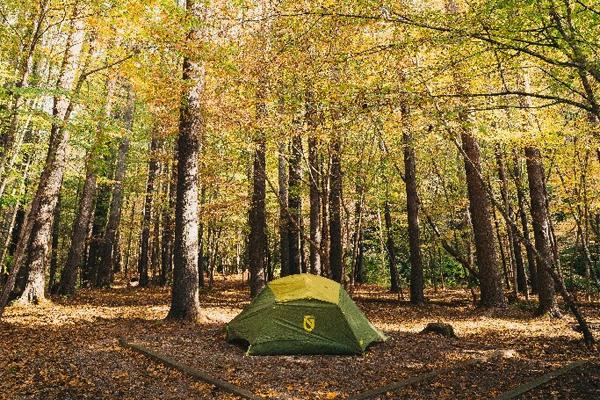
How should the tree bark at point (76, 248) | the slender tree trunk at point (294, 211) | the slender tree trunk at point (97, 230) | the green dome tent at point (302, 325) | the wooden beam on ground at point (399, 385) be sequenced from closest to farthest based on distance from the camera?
1. the wooden beam on ground at point (399, 385)
2. the green dome tent at point (302, 325)
3. the tree bark at point (76, 248)
4. the slender tree trunk at point (294, 211)
5. the slender tree trunk at point (97, 230)

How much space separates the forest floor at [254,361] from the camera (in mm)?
6695

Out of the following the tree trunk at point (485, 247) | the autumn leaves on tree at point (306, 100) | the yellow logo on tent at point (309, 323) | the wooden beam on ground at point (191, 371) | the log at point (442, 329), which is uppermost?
the autumn leaves on tree at point (306, 100)

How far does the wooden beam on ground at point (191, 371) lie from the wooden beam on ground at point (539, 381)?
369 centimetres

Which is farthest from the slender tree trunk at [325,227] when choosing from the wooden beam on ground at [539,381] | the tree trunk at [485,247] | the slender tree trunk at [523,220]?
the wooden beam on ground at [539,381]

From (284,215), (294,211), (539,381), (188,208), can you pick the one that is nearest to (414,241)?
(294,211)

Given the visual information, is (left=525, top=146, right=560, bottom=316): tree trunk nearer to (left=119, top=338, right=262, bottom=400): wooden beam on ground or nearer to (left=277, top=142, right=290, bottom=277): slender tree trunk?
(left=277, top=142, right=290, bottom=277): slender tree trunk

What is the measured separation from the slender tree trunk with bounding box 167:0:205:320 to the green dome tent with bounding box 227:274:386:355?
101 inches

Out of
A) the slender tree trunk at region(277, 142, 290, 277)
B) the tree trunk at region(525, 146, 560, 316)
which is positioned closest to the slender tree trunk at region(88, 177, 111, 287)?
the slender tree trunk at region(277, 142, 290, 277)

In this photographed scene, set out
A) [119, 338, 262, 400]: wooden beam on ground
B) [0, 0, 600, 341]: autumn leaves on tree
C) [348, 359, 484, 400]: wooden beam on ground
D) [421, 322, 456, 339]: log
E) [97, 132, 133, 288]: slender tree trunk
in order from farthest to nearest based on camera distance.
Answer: [97, 132, 133, 288]: slender tree trunk → [421, 322, 456, 339]: log → [0, 0, 600, 341]: autumn leaves on tree → [119, 338, 262, 400]: wooden beam on ground → [348, 359, 484, 400]: wooden beam on ground

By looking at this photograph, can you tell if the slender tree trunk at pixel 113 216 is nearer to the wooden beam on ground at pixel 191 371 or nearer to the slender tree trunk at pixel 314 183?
the slender tree trunk at pixel 314 183

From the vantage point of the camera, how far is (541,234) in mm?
13953

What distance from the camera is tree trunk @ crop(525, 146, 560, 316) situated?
540 inches

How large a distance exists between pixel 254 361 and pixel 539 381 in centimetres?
497

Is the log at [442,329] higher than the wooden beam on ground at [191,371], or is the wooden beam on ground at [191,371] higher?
the log at [442,329]
